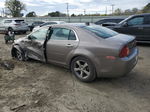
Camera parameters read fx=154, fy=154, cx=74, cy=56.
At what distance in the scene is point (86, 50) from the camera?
3539 mm

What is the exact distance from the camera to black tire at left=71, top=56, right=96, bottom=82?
3.57m

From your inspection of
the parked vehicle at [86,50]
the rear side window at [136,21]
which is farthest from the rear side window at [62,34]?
the rear side window at [136,21]

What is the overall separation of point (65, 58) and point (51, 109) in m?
1.55

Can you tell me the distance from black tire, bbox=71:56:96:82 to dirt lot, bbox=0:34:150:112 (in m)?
0.16

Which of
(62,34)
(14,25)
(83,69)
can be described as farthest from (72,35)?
(14,25)

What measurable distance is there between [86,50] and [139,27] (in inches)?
209

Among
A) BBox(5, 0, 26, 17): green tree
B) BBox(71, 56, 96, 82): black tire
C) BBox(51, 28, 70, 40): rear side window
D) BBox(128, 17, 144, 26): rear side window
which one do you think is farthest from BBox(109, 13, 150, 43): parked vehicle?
BBox(5, 0, 26, 17): green tree

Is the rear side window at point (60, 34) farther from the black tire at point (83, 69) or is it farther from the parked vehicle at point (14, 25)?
the parked vehicle at point (14, 25)

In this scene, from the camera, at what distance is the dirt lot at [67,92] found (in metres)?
2.82

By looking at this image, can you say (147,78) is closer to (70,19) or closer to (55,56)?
(55,56)

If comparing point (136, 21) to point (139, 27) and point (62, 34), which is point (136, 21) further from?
point (62, 34)

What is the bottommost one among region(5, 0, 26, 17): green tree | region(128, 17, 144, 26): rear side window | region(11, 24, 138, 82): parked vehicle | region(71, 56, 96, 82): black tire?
region(71, 56, 96, 82): black tire

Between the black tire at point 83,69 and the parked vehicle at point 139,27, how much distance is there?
17.1 feet

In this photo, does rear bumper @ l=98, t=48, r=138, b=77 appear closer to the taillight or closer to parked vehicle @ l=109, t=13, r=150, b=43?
the taillight
